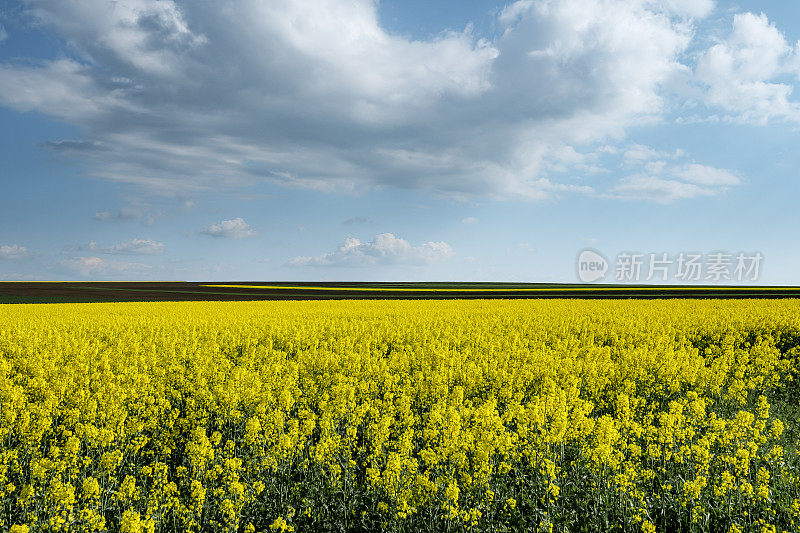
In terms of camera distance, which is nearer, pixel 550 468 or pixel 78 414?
pixel 550 468

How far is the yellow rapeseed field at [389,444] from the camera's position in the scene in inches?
239

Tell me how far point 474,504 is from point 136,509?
4.56m

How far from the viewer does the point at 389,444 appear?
770 centimetres

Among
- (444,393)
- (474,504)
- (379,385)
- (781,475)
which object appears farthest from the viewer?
(379,385)

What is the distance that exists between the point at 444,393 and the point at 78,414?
6.92 metres

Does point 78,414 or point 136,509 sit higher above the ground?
point 78,414

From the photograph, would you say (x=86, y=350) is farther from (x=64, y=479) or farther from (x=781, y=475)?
(x=781, y=475)

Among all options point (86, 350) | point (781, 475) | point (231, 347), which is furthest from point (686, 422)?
point (86, 350)

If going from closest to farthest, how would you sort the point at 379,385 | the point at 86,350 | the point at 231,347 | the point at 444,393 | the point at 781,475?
the point at 781,475
the point at 444,393
the point at 379,385
the point at 86,350
the point at 231,347

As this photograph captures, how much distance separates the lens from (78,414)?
8.54 m

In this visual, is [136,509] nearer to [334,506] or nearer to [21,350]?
[334,506]

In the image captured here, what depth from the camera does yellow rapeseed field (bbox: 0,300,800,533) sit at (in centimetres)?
606

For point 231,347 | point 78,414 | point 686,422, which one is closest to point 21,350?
point 231,347

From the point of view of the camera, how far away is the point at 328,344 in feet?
52.6
